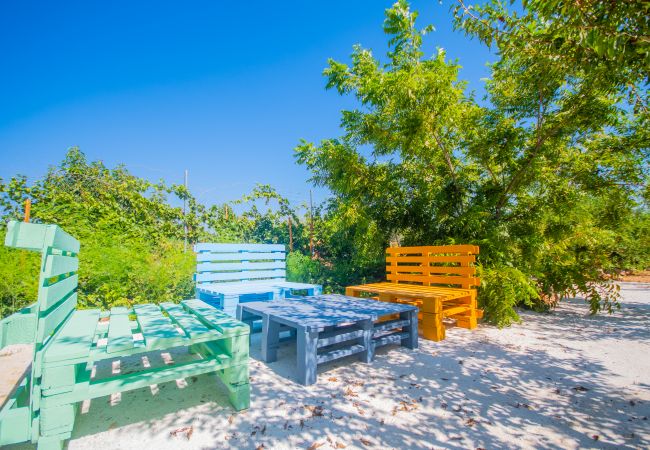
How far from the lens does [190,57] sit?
8906mm

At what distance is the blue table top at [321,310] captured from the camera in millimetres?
2844

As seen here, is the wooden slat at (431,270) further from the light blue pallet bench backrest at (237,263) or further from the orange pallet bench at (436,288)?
the light blue pallet bench backrest at (237,263)

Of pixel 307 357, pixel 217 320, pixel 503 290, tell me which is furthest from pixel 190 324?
pixel 503 290

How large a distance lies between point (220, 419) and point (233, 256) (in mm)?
3006

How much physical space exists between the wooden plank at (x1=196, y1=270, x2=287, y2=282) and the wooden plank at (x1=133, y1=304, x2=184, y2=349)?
168 cm

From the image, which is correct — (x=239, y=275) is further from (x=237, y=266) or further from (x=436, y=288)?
(x=436, y=288)

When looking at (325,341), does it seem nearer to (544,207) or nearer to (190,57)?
(544,207)

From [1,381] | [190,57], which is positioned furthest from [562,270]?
[190,57]

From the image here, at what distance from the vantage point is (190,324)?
237 cm

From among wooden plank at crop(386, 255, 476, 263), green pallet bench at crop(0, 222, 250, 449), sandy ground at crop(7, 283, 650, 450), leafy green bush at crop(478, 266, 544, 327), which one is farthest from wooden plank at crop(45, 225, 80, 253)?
leafy green bush at crop(478, 266, 544, 327)

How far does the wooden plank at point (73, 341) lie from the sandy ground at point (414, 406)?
2.02 feet

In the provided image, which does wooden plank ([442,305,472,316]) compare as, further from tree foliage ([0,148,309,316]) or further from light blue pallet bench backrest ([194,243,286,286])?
tree foliage ([0,148,309,316])

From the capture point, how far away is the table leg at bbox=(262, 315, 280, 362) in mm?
3248

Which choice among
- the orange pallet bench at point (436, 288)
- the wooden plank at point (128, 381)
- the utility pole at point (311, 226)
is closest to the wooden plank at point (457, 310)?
the orange pallet bench at point (436, 288)
